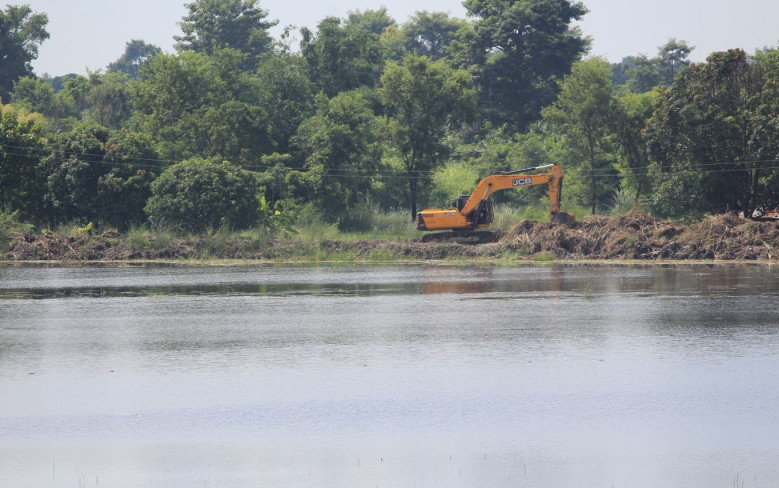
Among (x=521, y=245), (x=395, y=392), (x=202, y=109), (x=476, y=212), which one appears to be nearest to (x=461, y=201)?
(x=476, y=212)

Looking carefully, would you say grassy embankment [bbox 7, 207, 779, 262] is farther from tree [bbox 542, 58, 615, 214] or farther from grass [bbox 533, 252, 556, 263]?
tree [bbox 542, 58, 615, 214]

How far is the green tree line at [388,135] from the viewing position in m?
44.8

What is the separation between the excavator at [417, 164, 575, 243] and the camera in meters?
43.5

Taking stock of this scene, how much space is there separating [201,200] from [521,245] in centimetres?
1499

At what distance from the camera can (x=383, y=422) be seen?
11219 millimetres

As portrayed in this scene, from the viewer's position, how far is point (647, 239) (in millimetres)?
39375

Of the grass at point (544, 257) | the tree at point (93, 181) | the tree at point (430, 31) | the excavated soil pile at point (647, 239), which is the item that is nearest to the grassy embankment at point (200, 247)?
the grass at point (544, 257)

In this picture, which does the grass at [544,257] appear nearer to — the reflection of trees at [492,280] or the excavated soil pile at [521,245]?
the excavated soil pile at [521,245]

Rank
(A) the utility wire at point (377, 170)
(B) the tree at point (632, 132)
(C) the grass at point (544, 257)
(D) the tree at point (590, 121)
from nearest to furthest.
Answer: (C) the grass at point (544, 257) → (A) the utility wire at point (377, 170) → (B) the tree at point (632, 132) → (D) the tree at point (590, 121)

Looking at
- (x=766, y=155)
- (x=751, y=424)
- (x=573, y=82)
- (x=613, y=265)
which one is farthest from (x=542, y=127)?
(x=751, y=424)

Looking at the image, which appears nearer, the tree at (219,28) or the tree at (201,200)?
the tree at (201,200)

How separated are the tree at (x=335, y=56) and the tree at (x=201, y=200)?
22.1 m

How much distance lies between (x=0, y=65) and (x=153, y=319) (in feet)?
288

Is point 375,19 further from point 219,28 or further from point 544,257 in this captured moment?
point 544,257
